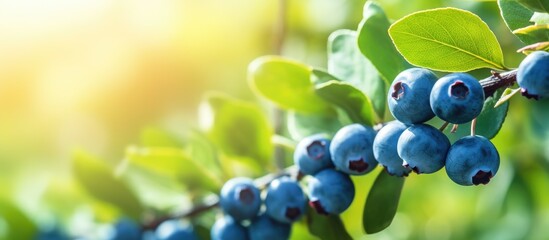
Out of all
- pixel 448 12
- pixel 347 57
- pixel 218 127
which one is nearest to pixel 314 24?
pixel 218 127

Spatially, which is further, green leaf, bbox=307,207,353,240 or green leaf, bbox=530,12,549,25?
green leaf, bbox=307,207,353,240

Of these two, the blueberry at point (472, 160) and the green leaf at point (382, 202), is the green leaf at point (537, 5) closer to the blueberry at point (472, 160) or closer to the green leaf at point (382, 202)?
the blueberry at point (472, 160)

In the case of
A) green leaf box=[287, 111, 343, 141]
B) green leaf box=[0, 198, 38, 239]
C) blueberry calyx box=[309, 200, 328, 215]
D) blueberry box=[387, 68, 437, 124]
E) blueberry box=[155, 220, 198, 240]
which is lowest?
blueberry box=[387, 68, 437, 124]

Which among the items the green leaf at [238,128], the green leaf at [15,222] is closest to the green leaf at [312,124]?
the green leaf at [238,128]

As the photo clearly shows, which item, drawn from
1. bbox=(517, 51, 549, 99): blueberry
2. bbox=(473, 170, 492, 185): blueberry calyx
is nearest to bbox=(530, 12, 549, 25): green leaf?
bbox=(517, 51, 549, 99): blueberry

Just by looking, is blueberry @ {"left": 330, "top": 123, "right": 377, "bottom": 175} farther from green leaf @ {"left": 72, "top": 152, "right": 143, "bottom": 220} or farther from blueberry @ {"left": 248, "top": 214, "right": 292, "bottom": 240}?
green leaf @ {"left": 72, "top": 152, "right": 143, "bottom": 220}

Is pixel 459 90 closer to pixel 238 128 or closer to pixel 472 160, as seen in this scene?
pixel 472 160
